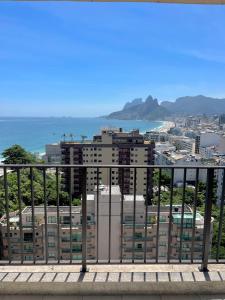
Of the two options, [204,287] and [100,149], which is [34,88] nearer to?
[100,149]

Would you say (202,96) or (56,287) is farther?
(202,96)

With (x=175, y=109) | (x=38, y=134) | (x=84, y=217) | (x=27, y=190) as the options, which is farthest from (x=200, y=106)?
(x=84, y=217)

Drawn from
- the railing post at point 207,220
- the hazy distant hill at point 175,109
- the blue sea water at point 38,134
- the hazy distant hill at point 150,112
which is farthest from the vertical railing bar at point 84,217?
the hazy distant hill at point 150,112

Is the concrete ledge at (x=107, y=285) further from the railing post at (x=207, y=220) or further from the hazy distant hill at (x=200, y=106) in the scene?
the hazy distant hill at (x=200, y=106)

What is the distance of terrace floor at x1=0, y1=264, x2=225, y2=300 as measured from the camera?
2229 mm

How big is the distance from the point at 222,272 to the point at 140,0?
7.68 feet

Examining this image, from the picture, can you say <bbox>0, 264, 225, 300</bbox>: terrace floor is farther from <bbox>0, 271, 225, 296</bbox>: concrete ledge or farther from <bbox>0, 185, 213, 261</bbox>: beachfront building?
<bbox>0, 185, 213, 261</bbox>: beachfront building

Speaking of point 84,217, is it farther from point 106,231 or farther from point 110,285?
point 106,231

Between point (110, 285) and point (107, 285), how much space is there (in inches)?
0.9

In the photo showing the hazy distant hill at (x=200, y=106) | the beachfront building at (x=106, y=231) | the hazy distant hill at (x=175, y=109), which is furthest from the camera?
the hazy distant hill at (x=175, y=109)

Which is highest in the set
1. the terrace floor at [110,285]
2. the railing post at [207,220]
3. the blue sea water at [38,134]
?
the railing post at [207,220]

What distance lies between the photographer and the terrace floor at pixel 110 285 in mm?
2229

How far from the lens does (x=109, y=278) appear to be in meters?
2.32

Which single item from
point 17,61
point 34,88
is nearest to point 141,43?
point 17,61
